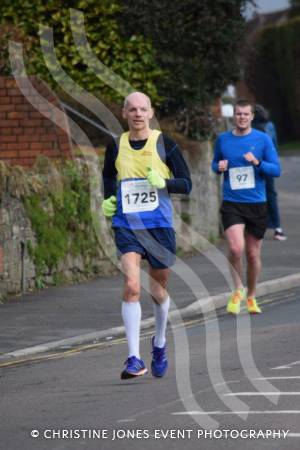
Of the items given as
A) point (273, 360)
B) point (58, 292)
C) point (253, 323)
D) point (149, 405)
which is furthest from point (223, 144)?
point (149, 405)

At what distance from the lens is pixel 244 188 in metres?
13.4

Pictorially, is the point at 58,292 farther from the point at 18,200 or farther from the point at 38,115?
the point at 38,115

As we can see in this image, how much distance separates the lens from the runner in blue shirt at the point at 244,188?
43.7 feet

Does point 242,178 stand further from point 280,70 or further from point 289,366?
point 280,70

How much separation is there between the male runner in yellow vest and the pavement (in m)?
1.80

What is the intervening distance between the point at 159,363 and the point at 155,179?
1256 millimetres

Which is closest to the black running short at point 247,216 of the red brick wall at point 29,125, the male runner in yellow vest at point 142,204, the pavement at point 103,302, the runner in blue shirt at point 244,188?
the runner in blue shirt at point 244,188

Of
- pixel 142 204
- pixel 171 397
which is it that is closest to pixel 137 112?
pixel 142 204

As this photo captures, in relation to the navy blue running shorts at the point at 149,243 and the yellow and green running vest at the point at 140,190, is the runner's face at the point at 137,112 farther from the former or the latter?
the navy blue running shorts at the point at 149,243

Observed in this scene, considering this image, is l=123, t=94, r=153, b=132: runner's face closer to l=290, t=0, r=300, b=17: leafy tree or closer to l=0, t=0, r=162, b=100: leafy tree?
l=0, t=0, r=162, b=100: leafy tree

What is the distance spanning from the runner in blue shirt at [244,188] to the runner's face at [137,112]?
354cm

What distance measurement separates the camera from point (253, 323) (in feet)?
41.7

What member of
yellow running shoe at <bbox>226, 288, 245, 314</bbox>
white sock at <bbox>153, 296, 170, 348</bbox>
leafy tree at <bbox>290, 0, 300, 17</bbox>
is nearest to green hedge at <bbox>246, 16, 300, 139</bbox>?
leafy tree at <bbox>290, 0, 300, 17</bbox>

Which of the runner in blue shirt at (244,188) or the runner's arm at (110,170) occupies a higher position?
the runner's arm at (110,170)
